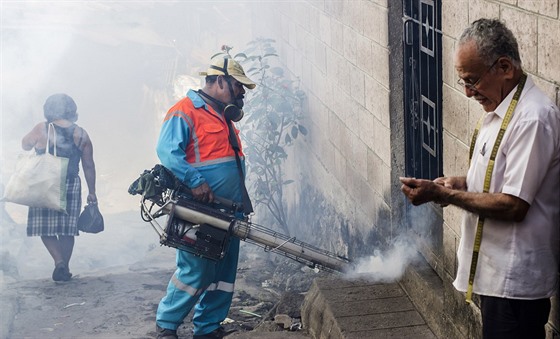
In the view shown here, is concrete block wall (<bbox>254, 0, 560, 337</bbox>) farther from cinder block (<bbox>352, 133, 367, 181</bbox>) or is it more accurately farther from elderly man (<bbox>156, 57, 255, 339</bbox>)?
elderly man (<bbox>156, 57, 255, 339</bbox>)

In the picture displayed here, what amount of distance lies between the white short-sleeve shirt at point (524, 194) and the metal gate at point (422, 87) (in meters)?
2.13

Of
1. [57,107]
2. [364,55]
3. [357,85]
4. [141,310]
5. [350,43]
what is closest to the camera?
[364,55]

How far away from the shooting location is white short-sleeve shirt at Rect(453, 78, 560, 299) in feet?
9.29

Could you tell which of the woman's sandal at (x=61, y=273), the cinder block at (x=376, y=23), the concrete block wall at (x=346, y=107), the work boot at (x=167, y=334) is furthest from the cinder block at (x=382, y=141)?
the woman's sandal at (x=61, y=273)

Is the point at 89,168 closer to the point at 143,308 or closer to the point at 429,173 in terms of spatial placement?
the point at 143,308

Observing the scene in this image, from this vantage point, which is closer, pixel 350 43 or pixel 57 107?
pixel 350 43

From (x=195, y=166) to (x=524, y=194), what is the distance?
3471 mm

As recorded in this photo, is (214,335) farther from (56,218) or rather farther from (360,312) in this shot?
(56,218)

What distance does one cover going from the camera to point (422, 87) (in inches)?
219

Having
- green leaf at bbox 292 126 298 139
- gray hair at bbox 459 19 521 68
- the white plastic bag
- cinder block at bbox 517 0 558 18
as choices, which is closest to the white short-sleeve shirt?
gray hair at bbox 459 19 521 68

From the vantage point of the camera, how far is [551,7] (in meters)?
3.05

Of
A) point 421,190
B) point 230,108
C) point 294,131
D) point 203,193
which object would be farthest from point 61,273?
point 421,190

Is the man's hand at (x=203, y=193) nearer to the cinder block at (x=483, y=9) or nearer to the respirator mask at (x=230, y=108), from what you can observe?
the respirator mask at (x=230, y=108)

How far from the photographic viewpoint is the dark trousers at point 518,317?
3.01 meters
